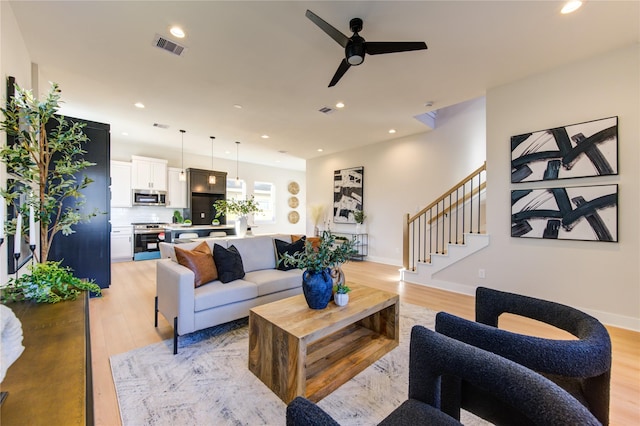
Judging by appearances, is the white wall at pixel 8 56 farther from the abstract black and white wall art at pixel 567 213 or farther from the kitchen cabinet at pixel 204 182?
the abstract black and white wall art at pixel 567 213

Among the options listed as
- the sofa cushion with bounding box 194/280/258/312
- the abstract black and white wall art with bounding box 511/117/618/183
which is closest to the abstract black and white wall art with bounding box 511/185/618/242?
the abstract black and white wall art with bounding box 511/117/618/183

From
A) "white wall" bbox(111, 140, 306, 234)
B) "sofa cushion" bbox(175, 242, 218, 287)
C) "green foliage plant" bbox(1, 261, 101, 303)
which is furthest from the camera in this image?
"white wall" bbox(111, 140, 306, 234)

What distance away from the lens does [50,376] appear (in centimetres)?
83

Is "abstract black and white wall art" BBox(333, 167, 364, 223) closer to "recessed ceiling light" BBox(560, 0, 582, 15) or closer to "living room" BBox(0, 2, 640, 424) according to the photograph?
"living room" BBox(0, 2, 640, 424)

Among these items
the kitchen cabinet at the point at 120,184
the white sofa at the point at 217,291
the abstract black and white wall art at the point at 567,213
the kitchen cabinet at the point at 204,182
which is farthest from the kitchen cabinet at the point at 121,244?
the abstract black and white wall art at the point at 567,213

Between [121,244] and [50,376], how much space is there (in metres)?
6.37

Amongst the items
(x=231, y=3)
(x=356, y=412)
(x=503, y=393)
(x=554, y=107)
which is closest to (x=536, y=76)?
(x=554, y=107)

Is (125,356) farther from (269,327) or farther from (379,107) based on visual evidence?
(379,107)

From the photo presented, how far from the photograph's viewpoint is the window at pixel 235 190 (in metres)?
8.51

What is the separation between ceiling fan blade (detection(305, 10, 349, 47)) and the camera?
6.77ft

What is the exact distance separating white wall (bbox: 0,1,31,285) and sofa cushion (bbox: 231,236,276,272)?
191 cm

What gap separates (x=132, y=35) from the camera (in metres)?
2.54

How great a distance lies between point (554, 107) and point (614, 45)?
683 millimetres

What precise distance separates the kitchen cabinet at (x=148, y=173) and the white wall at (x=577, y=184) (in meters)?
7.02
